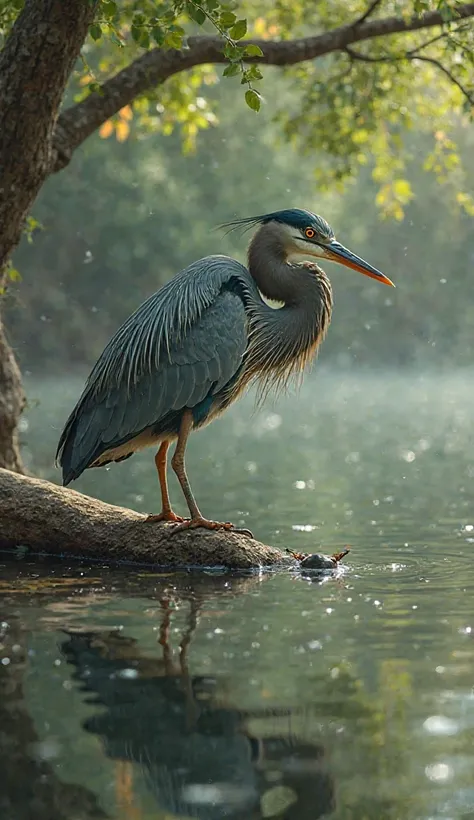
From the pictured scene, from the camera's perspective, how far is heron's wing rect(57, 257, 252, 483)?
797cm

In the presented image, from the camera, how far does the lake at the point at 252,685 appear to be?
395 cm

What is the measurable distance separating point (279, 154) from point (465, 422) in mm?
29101

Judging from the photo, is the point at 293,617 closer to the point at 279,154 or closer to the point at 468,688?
the point at 468,688

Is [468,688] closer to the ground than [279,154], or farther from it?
closer to the ground

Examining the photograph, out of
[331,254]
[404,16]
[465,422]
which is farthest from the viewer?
[465,422]

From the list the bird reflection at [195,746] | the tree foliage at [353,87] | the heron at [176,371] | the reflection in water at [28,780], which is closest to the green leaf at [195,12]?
the heron at [176,371]

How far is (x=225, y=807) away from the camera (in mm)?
3838

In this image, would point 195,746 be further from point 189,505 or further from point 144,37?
point 144,37

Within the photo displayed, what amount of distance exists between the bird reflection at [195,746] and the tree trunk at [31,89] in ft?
14.2

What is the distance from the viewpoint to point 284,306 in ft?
28.3

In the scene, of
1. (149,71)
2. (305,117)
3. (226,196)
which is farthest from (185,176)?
(149,71)

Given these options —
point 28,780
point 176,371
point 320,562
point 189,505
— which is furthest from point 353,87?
point 28,780

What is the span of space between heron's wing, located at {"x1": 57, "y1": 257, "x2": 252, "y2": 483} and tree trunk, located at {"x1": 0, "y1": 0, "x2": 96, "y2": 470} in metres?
1.58

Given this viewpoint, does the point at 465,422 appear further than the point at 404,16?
Yes
